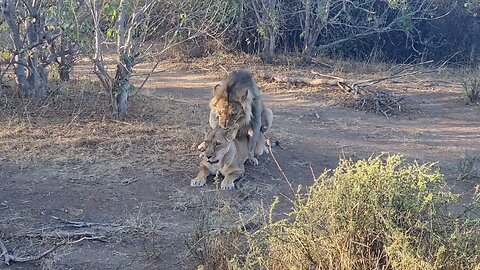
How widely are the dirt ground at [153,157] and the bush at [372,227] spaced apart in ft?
1.88

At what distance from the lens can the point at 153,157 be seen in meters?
7.42

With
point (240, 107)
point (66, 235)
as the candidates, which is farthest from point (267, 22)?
point (66, 235)

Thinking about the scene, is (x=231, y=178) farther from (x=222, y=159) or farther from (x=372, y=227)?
(x=372, y=227)

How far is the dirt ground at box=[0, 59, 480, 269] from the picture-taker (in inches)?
214

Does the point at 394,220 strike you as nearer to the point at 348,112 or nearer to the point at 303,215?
the point at 303,215

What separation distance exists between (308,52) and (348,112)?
4.25m

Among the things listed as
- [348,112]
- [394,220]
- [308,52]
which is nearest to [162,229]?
[394,220]

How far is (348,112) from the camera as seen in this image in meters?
10.6

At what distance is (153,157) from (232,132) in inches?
40.4

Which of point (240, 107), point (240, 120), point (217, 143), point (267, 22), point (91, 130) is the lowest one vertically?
point (91, 130)

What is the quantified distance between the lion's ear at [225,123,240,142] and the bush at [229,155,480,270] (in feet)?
8.89

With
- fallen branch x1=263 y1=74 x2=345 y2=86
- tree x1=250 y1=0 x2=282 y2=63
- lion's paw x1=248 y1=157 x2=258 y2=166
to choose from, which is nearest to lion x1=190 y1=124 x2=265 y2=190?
lion's paw x1=248 y1=157 x2=258 y2=166

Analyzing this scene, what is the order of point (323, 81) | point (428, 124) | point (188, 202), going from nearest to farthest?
point (188, 202) → point (428, 124) → point (323, 81)

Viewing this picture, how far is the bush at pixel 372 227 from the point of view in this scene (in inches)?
153
